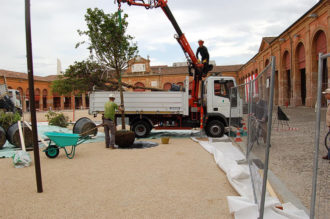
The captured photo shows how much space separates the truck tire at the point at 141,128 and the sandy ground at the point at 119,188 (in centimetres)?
395

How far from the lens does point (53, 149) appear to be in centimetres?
748

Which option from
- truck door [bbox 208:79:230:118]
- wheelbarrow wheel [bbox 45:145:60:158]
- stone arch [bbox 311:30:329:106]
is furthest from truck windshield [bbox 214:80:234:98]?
stone arch [bbox 311:30:329:106]

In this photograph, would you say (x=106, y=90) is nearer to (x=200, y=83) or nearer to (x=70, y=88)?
(x=70, y=88)

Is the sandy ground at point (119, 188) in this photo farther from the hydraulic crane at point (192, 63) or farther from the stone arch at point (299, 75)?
the stone arch at point (299, 75)

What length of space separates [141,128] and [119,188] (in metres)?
6.75

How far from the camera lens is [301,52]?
25.0 meters

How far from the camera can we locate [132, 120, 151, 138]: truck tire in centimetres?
1140

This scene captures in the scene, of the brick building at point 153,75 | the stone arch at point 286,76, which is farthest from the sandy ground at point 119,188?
the brick building at point 153,75

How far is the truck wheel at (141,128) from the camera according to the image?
Answer: 1140 cm

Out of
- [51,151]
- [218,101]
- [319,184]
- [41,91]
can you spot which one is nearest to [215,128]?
[218,101]

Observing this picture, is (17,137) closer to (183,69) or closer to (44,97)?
(183,69)

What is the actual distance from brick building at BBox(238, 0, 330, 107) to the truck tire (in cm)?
1467

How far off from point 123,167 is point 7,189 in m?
2.34

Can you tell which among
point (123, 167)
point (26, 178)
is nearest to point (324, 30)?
point (123, 167)
